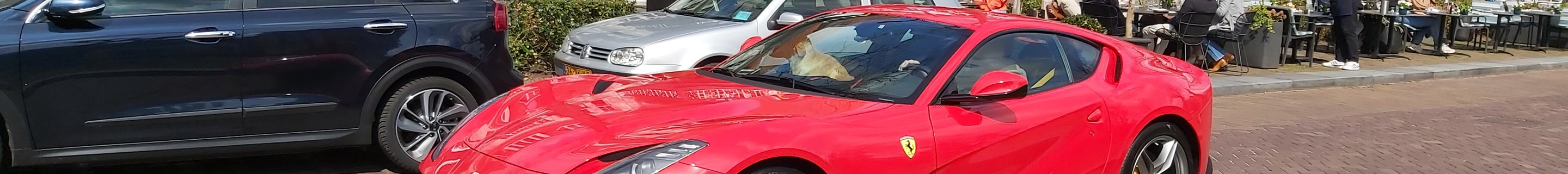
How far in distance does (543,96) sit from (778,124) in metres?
1.03

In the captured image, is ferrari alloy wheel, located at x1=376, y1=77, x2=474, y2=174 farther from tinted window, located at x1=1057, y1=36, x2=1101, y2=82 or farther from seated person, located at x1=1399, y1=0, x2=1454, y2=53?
seated person, located at x1=1399, y1=0, x2=1454, y2=53

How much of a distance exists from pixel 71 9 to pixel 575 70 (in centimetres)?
439

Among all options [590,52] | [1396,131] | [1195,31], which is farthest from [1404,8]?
[590,52]

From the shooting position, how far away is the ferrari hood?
371 cm

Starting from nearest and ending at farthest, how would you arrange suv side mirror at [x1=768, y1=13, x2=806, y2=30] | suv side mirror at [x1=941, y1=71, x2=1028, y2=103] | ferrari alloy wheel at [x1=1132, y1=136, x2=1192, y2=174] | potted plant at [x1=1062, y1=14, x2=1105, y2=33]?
suv side mirror at [x1=941, y1=71, x2=1028, y2=103] → ferrari alloy wheel at [x1=1132, y1=136, x2=1192, y2=174] → suv side mirror at [x1=768, y1=13, x2=806, y2=30] → potted plant at [x1=1062, y1=14, x2=1105, y2=33]

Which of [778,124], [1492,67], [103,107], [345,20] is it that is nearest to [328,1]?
[345,20]

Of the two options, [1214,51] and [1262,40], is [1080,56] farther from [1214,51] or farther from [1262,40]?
[1262,40]

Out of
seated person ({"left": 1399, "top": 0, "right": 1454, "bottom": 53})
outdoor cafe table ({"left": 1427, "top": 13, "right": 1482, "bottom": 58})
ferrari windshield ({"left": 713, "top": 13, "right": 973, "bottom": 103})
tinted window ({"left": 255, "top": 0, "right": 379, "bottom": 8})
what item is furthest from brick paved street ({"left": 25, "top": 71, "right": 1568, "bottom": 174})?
seated person ({"left": 1399, "top": 0, "right": 1454, "bottom": 53})

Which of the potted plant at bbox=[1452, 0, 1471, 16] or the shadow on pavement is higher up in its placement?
the shadow on pavement

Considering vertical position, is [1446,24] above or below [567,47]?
below

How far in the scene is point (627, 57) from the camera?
28.7ft

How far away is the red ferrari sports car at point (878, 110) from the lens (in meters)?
3.72

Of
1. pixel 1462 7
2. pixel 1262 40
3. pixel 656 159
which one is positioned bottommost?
pixel 1462 7

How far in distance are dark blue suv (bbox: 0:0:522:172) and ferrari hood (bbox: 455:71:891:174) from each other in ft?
3.45
